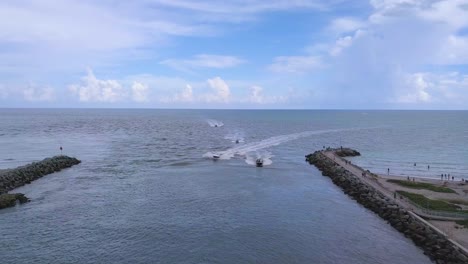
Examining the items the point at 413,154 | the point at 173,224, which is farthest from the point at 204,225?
the point at 413,154

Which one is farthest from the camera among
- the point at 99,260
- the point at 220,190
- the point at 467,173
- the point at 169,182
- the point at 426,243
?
the point at 467,173

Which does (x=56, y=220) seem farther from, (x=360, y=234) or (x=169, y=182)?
(x=360, y=234)

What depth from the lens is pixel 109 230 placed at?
3891 cm

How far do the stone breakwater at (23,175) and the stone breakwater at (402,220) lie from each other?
4404cm

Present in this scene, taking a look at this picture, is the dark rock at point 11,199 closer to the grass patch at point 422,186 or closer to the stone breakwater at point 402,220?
the stone breakwater at point 402,220

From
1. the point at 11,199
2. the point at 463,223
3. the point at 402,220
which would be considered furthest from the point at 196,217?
the point at 463,223

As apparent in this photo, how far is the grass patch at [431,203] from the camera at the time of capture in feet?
147

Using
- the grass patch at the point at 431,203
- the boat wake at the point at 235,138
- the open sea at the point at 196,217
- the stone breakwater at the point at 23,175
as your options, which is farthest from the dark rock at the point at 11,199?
the boat wake at the point at 235,138

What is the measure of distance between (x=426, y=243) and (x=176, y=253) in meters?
22.9

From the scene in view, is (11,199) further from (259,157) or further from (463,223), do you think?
(259,157)

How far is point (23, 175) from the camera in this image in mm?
59938

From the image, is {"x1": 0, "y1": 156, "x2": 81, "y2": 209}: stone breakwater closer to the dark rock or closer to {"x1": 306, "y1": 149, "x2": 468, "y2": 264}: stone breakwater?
the dark rock

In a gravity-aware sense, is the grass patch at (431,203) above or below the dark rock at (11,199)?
above

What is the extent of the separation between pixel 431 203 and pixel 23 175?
193 ft
